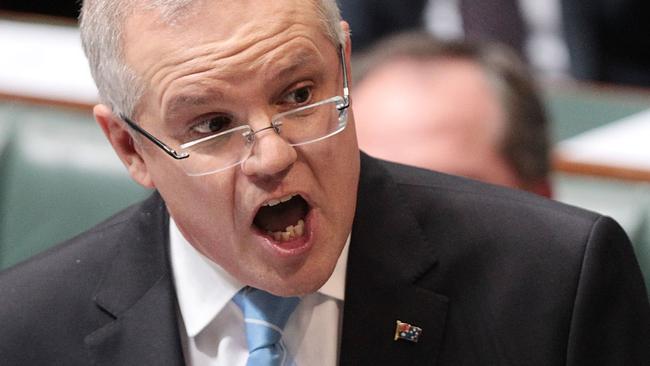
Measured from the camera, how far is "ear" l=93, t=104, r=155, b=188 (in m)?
1.34

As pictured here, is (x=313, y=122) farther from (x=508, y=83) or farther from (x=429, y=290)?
(x=508, y=83)

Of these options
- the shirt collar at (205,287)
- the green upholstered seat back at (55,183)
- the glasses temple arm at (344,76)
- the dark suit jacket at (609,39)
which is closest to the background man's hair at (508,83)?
the green upholstered seat back at (55,183)

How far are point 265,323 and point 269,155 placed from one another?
24cm

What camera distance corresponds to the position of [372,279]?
1.39 m

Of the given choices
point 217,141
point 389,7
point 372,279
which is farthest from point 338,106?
→ point 389,7

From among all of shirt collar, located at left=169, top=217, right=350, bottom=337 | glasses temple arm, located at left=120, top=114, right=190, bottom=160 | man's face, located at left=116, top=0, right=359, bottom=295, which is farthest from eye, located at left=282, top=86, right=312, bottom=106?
shirt collar, located at left=169, top=217, right=350, bottom=337

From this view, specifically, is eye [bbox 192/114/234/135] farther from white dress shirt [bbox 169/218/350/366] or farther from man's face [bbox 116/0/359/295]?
white dress shirt [bbox 169/218/350/366]

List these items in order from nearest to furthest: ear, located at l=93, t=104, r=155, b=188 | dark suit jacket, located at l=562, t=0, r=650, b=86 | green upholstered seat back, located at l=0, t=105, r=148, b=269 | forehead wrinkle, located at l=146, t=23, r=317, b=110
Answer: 1. forehead wrinkle, located at l=146, t=23, r=317, b=110
2. ear, located at l=93, t=104, r=155, b=188
3. green upholstered seat back, located at l=0, t=105, r=148, b=269
4. dark suit jacket, located at l=562, t=0, r=650, b=86

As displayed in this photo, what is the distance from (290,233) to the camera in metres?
1.25

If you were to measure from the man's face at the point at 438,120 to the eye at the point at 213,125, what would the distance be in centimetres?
69

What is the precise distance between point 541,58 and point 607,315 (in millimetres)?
1783

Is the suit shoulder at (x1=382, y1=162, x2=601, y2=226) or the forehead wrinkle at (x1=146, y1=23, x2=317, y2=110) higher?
the forehead wrinkle at (x1=146, y1=23, x2=317, y2=110)

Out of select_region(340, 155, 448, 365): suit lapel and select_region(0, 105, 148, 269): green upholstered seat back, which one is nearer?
select_region(340, 155, 448, 365): suit lapel

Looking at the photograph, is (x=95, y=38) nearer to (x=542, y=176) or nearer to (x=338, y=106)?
(x=338, y=106)
